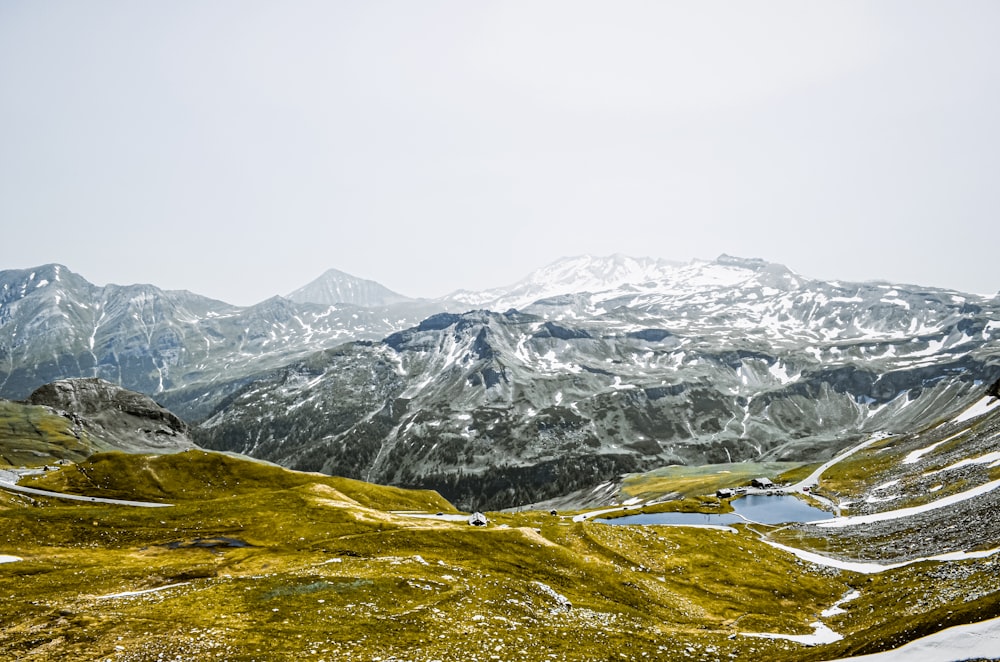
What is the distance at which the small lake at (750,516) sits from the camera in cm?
12825

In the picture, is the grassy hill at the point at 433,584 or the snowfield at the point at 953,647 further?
the grassy hill at the point at 433,584

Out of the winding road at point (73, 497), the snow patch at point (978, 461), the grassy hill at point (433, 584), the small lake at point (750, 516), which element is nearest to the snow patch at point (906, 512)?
the grassy hill at point (433, 584)

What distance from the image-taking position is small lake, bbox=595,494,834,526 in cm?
12825

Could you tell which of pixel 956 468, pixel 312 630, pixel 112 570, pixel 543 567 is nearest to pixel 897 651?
pixel 312 630

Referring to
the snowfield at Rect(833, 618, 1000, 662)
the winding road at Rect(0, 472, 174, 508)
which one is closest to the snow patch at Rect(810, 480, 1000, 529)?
the snowfield at Rect(833, 618, 1000, 662)

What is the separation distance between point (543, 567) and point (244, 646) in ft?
136

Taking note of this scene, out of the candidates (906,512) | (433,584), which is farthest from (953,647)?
(906,512)

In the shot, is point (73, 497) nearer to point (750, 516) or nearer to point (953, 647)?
point (953, 647)

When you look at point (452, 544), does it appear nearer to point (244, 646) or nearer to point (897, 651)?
point (244, 646)

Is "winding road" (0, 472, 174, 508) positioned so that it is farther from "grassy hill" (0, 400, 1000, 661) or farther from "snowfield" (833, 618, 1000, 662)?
"snowfield" (833, 618, 1000, 662)

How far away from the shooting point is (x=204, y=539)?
75.4 meters

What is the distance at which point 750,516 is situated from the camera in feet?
448

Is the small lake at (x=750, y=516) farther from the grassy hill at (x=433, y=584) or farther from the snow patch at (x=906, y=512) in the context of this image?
the grassy hill at (x=433, y=584)

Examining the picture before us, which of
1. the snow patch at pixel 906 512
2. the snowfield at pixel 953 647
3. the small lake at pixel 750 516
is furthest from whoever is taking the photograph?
the small lake at pixel 750 516
